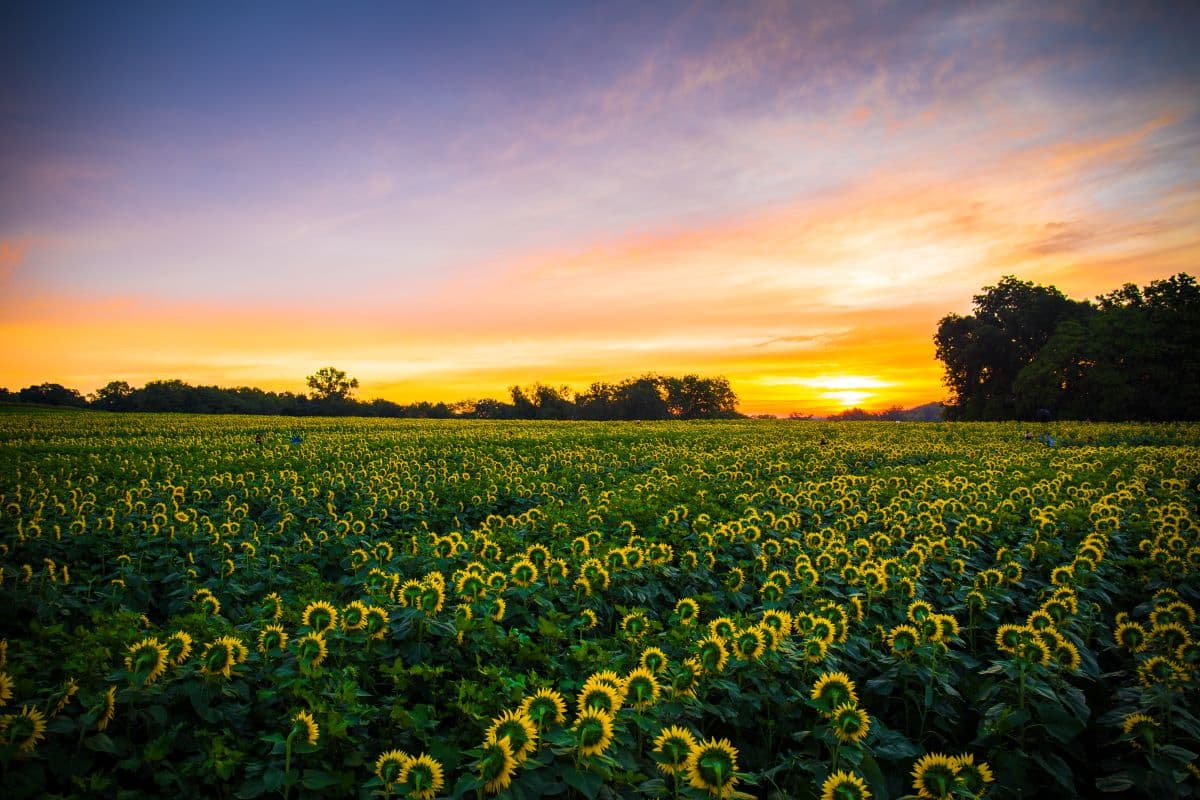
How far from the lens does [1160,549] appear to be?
5.44 meters

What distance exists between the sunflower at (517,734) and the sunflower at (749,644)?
1437 millimetres

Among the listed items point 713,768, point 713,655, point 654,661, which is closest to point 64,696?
point 654,661

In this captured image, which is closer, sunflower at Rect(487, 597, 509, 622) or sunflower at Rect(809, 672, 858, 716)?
sunflower at Rect(809, 672, 858, 716)

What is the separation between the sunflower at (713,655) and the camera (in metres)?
3.20

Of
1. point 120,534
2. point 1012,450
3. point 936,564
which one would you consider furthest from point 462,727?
point 1012,450

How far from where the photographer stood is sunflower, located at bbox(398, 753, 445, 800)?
7.34 feet

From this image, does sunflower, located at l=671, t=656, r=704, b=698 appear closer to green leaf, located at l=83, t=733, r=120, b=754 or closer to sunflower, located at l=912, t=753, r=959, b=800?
sunflower, located at l=912, t=753, r=959, b=800

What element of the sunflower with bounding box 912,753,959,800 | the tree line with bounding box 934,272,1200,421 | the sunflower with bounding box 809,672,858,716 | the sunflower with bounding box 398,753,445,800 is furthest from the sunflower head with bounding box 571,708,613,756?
the tree line with bounding box 934,272,1200,421

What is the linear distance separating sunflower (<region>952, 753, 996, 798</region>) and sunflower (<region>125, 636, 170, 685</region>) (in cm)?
372

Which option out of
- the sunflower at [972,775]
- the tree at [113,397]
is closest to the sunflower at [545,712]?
the sunflower at [972,775]

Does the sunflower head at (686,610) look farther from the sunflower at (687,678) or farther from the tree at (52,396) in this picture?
the tree at (52,396)

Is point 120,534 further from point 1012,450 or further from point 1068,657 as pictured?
point 1012,450

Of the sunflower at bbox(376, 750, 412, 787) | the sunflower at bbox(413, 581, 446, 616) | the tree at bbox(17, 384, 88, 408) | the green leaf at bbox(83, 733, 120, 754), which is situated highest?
the tree at bbox(17, 384, 88, 408)

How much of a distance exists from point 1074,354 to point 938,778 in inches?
2342
